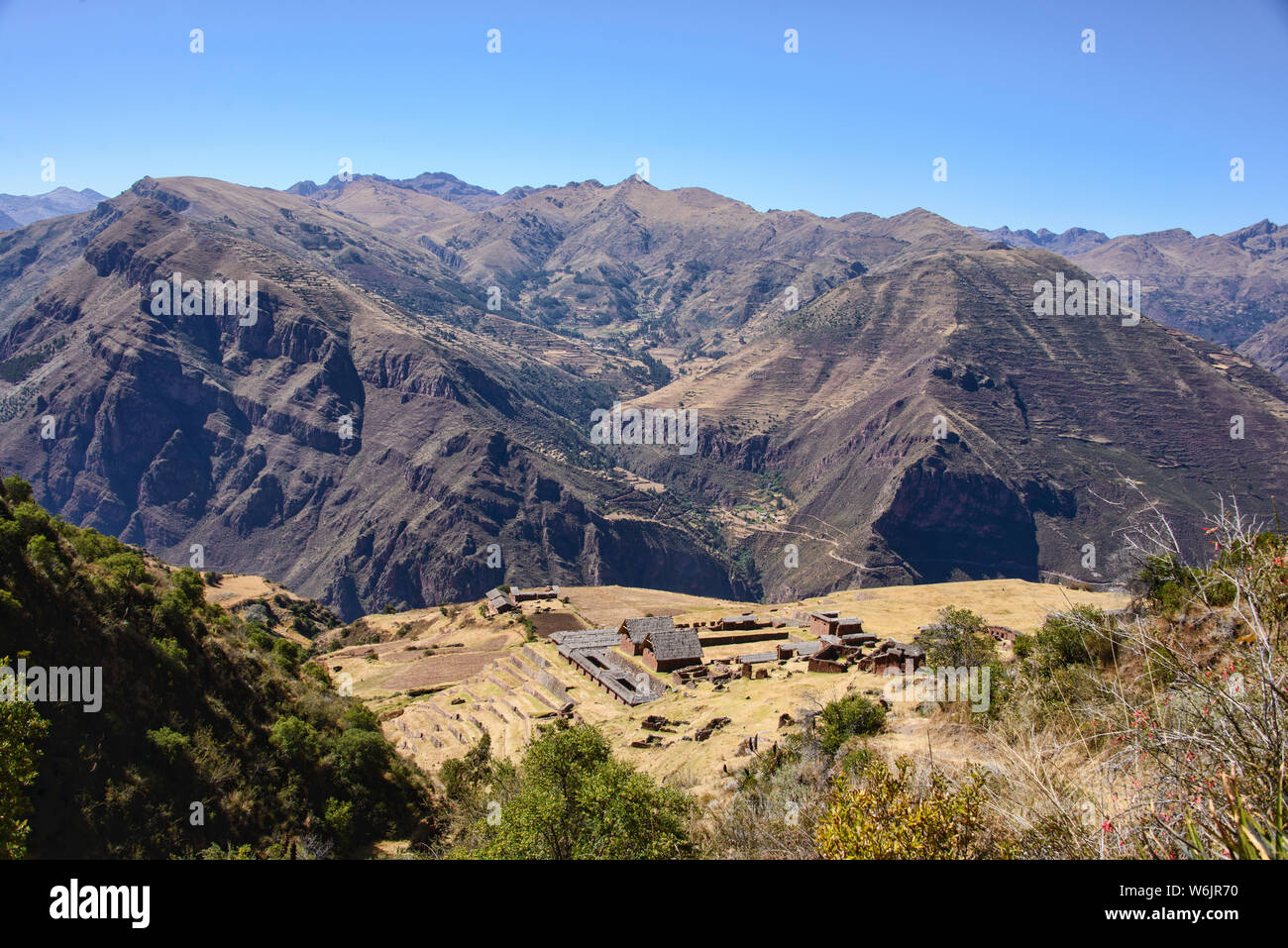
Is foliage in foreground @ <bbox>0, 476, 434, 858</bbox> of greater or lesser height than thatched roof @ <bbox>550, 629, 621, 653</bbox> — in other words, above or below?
above

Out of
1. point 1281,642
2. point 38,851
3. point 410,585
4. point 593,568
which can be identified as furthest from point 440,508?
point 1281,642

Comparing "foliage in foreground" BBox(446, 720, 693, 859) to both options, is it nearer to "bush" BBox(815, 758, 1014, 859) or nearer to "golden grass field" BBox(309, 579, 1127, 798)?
"golden grass field" BBox(309, 579, 1127, 798)

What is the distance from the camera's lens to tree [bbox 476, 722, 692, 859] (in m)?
19.1

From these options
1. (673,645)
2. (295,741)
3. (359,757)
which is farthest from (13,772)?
(673,645)

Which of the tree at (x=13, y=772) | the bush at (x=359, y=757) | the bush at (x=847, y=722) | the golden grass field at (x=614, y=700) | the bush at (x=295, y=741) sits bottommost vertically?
the golden grass field at (x=614, y=700)

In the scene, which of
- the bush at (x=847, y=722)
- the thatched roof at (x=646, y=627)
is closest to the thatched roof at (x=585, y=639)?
the thatched roof at (x=646, y=627)

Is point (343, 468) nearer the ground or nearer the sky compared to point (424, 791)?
nearer the sky

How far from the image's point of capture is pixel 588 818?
2039 centimetres

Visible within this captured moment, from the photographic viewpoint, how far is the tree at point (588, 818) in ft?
62.8

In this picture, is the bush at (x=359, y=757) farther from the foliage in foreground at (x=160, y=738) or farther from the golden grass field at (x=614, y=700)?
the golden grass field at (x=614, y=700)

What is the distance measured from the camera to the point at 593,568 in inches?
6875

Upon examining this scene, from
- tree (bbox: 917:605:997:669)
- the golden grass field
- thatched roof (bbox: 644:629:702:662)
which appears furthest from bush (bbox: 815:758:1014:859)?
thatched roof (bbox: 644:629:702:662)
